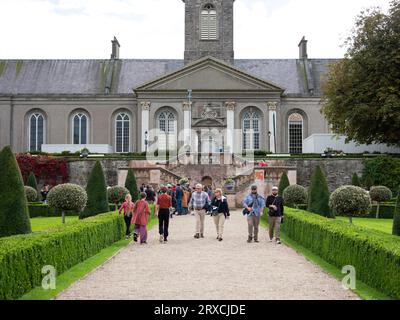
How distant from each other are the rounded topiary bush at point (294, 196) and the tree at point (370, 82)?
8.51 meters

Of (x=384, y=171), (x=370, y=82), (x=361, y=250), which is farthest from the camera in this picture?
(x=384, y=171)

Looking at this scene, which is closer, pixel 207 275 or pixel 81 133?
pixel 207 275

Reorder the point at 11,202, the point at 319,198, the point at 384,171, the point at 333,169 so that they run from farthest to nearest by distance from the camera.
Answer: the point at 333,169, the point at 384,171, the point at 319,198, the point at 11,202

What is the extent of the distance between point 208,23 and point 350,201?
3294cm

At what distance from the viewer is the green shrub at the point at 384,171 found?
38.9 metres

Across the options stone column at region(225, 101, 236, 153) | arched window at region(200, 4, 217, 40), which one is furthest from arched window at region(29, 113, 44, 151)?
stone column at region(225, 101, 236, 153)

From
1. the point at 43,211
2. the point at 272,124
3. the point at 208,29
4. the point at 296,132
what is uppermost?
the point at 208,29

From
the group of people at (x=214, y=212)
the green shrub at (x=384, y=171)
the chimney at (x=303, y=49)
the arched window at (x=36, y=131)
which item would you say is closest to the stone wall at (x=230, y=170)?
the green shrub at (x=384, y=171)

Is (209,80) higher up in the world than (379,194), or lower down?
higher up

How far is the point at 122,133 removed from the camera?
168 ft

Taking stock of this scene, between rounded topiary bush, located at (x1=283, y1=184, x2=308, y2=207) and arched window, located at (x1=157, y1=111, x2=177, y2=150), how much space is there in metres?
21.8

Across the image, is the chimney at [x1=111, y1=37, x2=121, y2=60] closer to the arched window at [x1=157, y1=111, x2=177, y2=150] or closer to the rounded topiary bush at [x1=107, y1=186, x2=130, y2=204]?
the arched window at [x1=157, y1=111, x2=177, y2=150]

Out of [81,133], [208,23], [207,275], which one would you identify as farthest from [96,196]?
[208,23]

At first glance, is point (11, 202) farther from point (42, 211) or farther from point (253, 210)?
point (42, 211)
